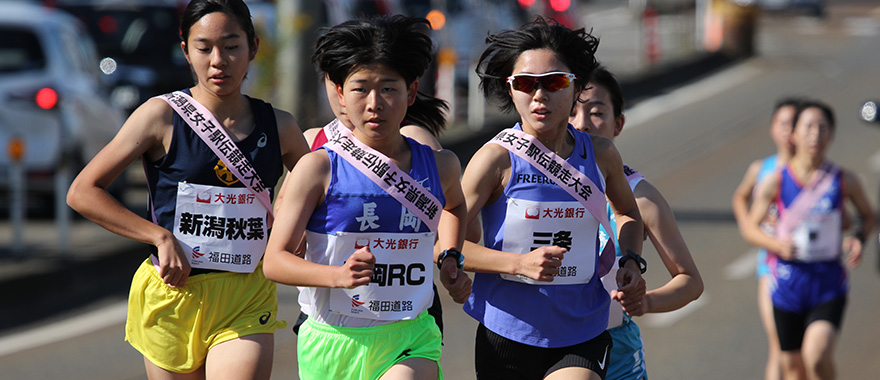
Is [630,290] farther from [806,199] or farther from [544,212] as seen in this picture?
[806,199]

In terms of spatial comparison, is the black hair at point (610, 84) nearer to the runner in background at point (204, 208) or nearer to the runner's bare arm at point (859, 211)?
the runner in background at point (204, 208)

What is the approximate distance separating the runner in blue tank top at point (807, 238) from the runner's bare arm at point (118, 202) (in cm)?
484

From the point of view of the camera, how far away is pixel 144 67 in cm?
1638

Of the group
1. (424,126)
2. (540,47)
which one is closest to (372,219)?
(540,47)

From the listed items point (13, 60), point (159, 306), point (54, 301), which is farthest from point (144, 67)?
point (159, 306)

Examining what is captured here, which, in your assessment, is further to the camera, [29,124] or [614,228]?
[29,124]

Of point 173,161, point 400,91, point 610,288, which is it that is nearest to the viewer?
point 400,91

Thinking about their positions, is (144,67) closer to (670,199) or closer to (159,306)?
(670,199)

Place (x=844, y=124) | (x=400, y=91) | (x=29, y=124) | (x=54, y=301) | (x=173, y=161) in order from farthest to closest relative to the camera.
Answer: (x=844, y=124)
(x=29, y=124)
(x=54, y=301)
(x=173, y=161)
(x=400, y=91)

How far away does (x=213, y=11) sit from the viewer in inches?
167

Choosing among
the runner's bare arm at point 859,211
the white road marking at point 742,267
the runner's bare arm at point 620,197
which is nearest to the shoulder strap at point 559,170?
the runner's bare arm at point 620,197

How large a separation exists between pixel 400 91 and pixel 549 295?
3.04 feet

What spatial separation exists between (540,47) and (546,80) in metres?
0.17

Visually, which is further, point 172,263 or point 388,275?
point 172,263
